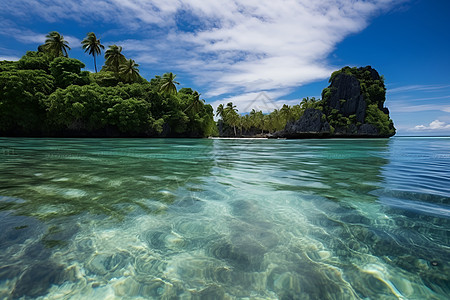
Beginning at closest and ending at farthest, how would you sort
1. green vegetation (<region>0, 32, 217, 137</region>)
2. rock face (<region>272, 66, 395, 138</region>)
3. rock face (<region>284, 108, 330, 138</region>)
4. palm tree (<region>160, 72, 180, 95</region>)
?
green vegetation (<region>0, 32, 217, 137</region>)
palm tree (<region>160, 72, 180, 95</region>)
rock face (<region>284, 108, 330, 138</region>)
rock face (<region>272, 66, 395, 138</region>)

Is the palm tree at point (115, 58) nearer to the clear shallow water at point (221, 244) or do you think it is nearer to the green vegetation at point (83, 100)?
the green vegetation at point (83, 100)

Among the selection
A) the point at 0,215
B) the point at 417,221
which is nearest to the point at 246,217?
the point at 417,221

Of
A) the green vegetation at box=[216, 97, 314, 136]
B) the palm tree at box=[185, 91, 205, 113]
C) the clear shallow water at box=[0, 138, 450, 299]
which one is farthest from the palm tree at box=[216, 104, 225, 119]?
the clear shallow water at box=[0, 138, 450, 299]

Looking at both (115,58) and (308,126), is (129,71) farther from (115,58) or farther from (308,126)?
(308,126)

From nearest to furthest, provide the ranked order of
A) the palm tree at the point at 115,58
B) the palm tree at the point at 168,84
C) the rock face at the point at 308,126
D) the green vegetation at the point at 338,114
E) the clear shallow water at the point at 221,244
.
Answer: the clear shallow water at the point at 221,244, the palm tree at the point at 168,84, the palm tree at the point at 115,58, the rock face at the point at 308,126, the green vegetation at the point at 338,114

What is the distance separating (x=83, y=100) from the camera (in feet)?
115

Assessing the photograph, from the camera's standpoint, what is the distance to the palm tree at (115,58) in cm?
4899

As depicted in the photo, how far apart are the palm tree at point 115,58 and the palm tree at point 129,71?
9.10ft

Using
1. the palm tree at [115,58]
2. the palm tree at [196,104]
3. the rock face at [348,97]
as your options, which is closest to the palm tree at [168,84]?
the palm tree at [196,104]

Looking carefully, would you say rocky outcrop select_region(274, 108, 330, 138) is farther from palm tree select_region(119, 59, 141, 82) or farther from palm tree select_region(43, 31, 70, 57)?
palm tree select_region(43, 31, 70, 57)

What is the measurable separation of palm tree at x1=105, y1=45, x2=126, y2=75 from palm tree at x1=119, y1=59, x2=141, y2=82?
277 cm

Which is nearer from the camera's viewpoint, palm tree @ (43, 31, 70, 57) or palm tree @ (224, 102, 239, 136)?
palm tree @ (43, 31, 70, 57)

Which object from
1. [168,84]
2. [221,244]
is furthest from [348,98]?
[221,244]

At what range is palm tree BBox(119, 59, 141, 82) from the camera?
4647cm
